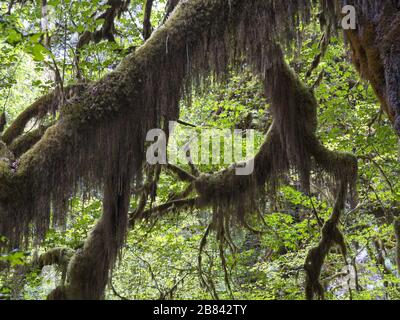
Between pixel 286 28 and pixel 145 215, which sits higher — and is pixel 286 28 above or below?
above

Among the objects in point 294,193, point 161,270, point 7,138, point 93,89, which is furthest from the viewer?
point 161,270

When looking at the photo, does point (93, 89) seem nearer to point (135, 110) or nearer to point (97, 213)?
point (135, 110)

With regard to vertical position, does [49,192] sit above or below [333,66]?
below

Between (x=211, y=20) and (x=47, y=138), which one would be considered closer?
(x=47, y=138)

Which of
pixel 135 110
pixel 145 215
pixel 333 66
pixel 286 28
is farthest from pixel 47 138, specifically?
pixel 333 66

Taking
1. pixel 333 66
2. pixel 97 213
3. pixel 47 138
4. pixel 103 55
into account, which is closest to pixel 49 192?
pixel 47 138

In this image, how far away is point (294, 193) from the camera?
8.96 m

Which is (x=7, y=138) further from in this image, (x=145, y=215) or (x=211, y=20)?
(x=211, y=20)

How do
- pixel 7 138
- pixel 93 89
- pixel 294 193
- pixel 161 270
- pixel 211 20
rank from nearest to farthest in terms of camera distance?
1. pixel 93 89
2. pixel 211 20
3. pixel 7 138
4. pixel 294 193
5. pixel 161 270

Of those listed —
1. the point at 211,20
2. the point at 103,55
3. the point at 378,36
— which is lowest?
the point at 378,36

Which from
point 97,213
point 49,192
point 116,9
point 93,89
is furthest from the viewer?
point 97,213

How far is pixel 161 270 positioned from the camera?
999 cm

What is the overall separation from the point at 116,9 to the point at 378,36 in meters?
4.66

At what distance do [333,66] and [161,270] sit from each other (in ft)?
18.7
